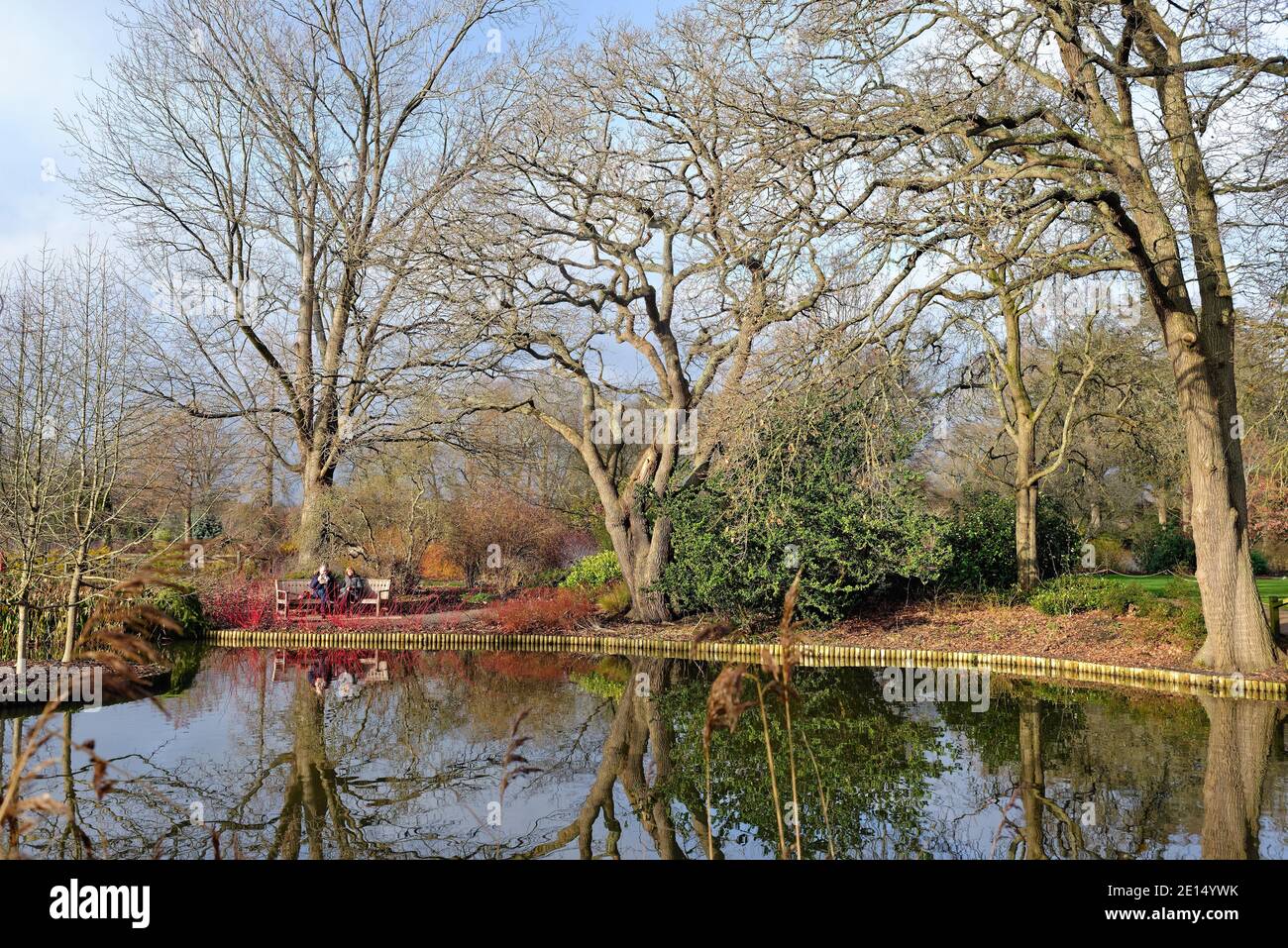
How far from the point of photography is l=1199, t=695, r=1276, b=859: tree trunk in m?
5.77

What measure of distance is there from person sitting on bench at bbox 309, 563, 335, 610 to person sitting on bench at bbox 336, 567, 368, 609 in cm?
22

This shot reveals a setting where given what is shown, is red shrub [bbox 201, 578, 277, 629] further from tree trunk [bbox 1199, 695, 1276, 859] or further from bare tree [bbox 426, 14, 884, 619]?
tree trunk [bbox 1199, 695, 1276, 859]

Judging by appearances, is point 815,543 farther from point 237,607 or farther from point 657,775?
point 237,607

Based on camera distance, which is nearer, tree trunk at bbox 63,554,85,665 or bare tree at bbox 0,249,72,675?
tree trunk at bbox 63,554,85,665

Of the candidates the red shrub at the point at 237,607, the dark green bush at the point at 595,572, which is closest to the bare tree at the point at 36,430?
the red shrub at the point at 237,607

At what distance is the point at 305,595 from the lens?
17641mm

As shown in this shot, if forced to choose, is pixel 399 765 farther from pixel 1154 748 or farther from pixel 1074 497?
pixel 1074 497

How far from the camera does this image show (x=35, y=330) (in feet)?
36.6

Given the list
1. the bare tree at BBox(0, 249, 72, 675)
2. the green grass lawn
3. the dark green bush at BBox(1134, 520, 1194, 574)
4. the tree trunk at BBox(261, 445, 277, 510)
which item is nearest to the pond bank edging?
the green grass lawn

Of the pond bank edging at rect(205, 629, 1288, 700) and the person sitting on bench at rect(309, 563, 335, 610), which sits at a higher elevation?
the person sitting on bench at rect(309, 563, 335, 610)

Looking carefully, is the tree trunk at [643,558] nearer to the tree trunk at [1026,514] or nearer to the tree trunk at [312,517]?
the tree trunk at [1026,514]

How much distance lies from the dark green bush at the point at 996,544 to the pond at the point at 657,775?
4567mm
